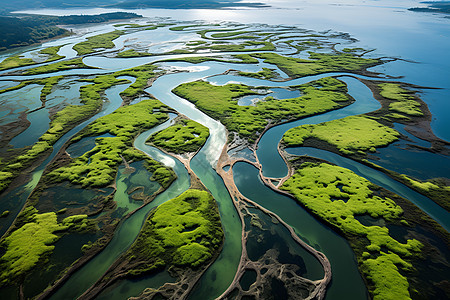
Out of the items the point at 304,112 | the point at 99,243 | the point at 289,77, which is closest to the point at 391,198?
the point at 304,112

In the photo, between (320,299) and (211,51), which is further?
(211,51)

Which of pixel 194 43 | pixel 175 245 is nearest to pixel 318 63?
pixel 194 43

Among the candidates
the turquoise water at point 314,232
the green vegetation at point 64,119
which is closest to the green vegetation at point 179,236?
the turquoise water at point 314,232

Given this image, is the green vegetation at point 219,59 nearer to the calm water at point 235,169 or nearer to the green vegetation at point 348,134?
the calm water at point 235,169

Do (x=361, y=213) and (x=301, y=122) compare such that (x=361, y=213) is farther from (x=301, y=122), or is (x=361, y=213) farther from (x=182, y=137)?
(x=182, y=137)

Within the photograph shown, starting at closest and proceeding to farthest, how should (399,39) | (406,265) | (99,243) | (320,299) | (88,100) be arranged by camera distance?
(320,299) → (406,265) → (99,243) → (88,100) → (399,39)

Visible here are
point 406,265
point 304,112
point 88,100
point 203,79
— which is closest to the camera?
point 406,265

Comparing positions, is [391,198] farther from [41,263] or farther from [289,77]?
[289,77]
